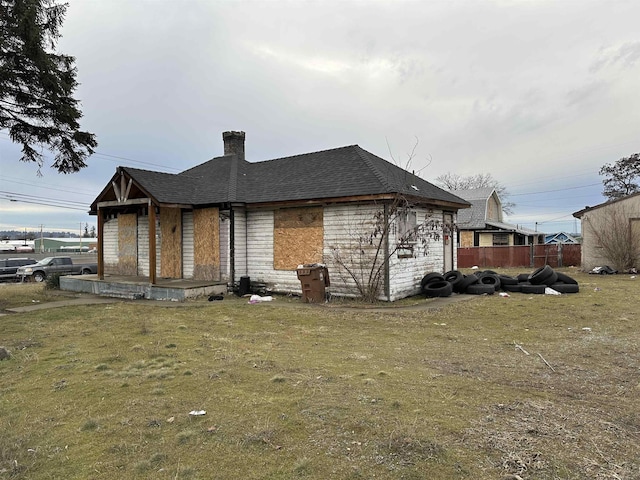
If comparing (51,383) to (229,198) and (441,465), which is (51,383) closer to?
(441,465)

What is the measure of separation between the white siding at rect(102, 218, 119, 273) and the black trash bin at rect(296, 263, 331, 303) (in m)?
9.55

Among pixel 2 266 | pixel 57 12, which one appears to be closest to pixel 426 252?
pixel 57 12

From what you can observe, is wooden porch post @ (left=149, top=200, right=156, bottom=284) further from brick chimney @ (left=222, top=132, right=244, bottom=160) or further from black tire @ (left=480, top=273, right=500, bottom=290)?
black tire @ (left=480, top=273, right=500, bottom=290)

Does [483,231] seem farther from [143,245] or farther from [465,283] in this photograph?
[143,245]

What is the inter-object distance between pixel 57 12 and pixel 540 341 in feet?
47.0

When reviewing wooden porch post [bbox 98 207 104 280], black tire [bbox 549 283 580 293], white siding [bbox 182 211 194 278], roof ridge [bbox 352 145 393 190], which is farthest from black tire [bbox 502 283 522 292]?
wooden porch post [bbox 98 207 104 280]

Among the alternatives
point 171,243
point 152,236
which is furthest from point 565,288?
point 171,243

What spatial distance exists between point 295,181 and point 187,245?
4463mm

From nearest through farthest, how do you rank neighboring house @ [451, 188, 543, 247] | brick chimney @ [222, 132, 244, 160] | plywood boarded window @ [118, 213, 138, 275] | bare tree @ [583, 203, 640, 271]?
plywood boarded window @ [118, 213, 138, 275] < brick chimney @ [222, 132, 244, 160] < bare tree @ [583, 203, 640, 271] < neighboring house @ [451, 188, 543, 247]

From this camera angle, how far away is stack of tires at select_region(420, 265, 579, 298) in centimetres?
1287

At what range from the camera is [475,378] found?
510 centimetres

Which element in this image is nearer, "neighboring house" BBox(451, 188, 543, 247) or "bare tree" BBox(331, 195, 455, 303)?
"bare tree" BBox(331, 195, 455, 303)

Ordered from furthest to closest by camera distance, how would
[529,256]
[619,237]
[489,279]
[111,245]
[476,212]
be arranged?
[476,212]
[529,256]
[619,237]
[111,245]
[489,279]

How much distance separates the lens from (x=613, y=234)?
20281mm
